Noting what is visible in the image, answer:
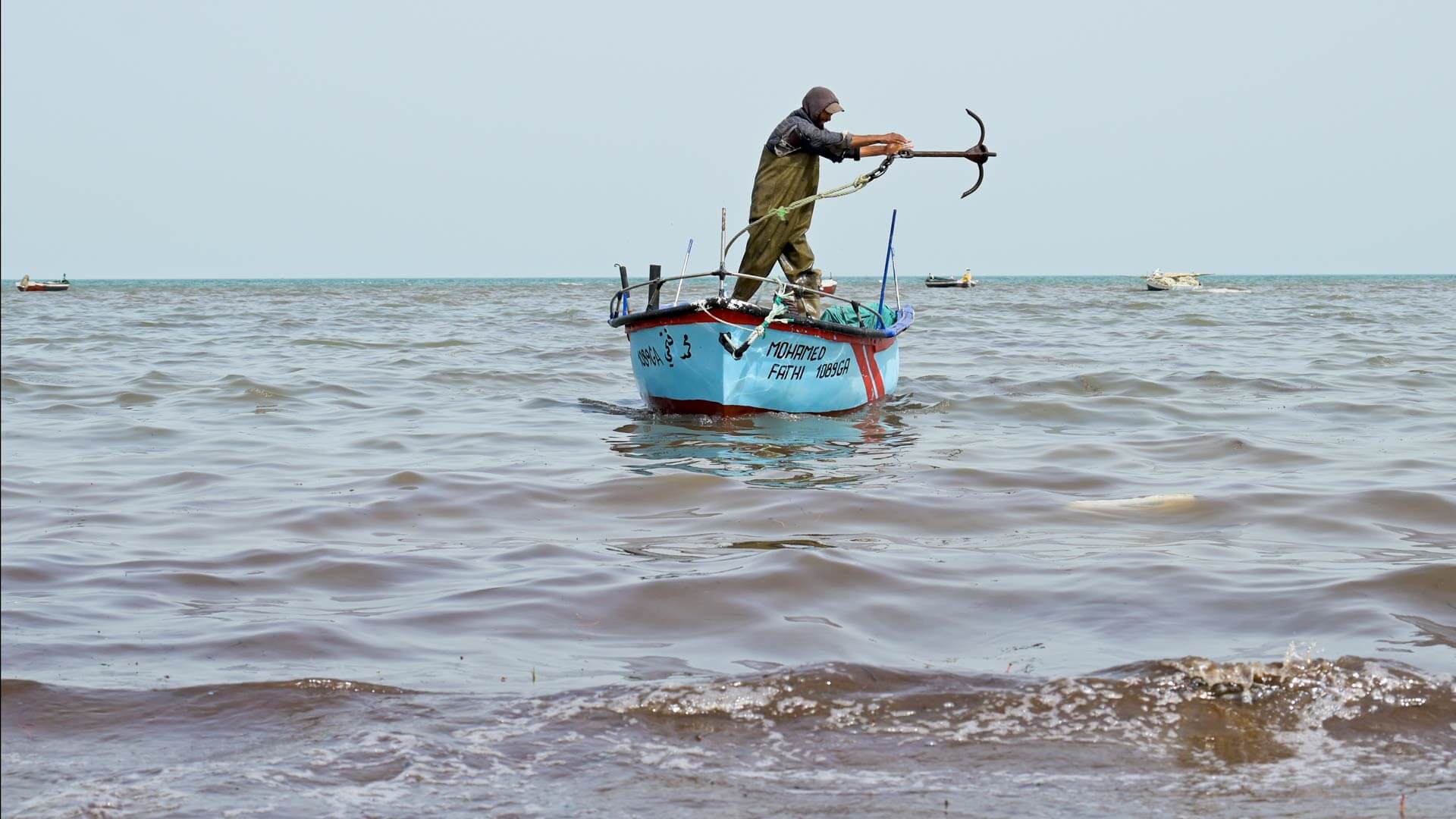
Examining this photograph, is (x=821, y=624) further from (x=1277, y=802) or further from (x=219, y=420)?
(x=219, y=420)

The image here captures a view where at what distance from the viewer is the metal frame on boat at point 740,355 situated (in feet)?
34.0

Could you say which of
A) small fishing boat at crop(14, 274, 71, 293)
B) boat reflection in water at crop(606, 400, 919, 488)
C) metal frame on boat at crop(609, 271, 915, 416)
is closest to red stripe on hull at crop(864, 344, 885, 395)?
metal frame on boat at crop(609, 271, 915, 416)

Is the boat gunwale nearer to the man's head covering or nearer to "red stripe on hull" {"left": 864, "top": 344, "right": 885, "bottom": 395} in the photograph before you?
"red stripe on hull" {"left": 864, "top": 344, "right": 885, "bottom": 395}

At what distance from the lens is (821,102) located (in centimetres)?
1069

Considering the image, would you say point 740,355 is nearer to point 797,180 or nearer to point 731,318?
point 731,318

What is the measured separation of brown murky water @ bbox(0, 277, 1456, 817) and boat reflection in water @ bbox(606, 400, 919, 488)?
0.20 feet

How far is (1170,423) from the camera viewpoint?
11.0 m

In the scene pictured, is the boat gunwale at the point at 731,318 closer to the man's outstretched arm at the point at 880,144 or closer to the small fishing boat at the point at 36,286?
the man's outstretched arm at the point at 880,144

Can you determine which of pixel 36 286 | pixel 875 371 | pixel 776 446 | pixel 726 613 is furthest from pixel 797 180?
pixel 36 286

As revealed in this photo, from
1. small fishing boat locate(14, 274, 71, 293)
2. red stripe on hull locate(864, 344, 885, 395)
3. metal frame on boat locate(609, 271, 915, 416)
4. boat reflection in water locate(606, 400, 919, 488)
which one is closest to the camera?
boat reflection in water locate(606, 400, 919, 488)

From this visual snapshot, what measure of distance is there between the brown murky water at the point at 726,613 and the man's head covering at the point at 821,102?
243 cm

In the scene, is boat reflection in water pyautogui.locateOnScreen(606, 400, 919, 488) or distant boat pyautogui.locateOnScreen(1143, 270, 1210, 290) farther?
distant boat pyautogui.locateOnScreen(1143, 270, 1210, 290)

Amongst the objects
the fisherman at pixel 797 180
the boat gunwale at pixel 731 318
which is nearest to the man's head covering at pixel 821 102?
the fisherman at pixel 797 180

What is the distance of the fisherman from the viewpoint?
1062 centimetres
